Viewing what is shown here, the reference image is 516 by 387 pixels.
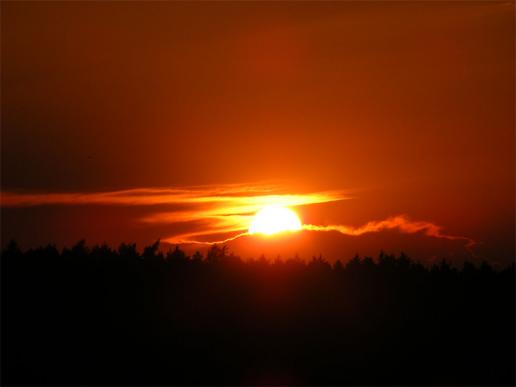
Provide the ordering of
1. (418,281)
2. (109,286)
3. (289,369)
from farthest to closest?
(418,281) → (109,286) → (289,369)

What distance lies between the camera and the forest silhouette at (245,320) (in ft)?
225

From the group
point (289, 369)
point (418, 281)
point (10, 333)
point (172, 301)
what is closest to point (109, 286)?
→ point (172, 301)

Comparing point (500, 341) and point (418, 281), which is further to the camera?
point (418, 281)

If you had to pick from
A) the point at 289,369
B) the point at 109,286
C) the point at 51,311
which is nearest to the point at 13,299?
the point at 51,311

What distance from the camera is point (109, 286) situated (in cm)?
8169

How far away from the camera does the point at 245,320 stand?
81.2 meters

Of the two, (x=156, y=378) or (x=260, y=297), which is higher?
(x=260, y=297)

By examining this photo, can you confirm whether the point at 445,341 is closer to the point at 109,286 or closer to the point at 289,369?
the point at 289,369

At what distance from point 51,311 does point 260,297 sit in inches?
875

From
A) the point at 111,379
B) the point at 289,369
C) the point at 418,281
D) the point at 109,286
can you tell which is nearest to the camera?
the point at 111,379

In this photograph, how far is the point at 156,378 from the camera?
219 feet

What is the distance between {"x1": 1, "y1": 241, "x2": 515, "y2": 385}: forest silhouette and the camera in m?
68.7

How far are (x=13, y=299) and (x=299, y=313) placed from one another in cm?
2808

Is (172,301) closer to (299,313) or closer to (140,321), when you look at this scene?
(140,321)
